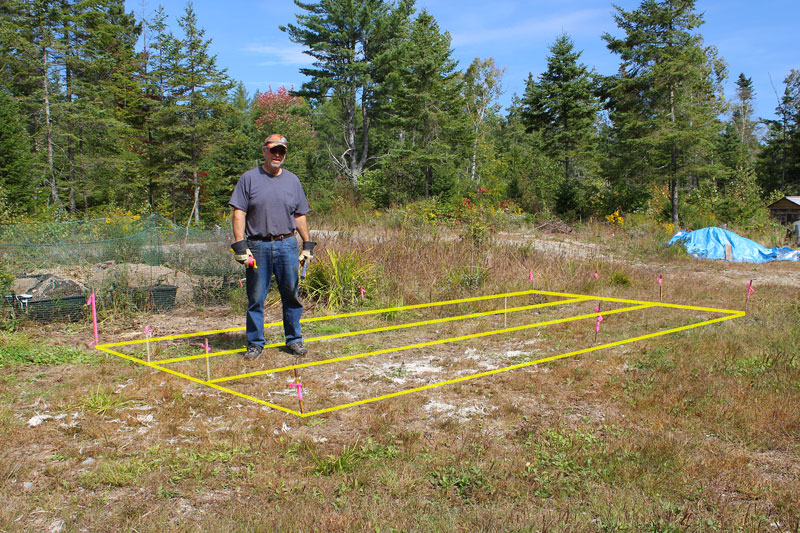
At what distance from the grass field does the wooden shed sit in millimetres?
16859

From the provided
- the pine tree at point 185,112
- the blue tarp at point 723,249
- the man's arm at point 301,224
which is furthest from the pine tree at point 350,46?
the man's arm at point 301,224

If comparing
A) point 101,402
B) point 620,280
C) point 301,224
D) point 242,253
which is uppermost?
point 301,224

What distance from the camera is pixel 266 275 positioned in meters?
4.56

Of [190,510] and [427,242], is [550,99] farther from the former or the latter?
[190,510]

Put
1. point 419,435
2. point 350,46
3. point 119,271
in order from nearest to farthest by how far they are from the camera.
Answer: point 419,435 < point 119,271 < point 350,46

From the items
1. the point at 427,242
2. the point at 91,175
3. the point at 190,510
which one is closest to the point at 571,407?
the point at 190,510

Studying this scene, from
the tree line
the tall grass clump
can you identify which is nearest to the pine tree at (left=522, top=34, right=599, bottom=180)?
the tree line

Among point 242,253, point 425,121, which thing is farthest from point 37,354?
point 425,121

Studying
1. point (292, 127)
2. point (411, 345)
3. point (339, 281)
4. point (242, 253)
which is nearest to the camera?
point (242, 253)

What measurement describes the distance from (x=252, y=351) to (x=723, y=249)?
11430 mm

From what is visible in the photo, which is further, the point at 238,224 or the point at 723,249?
the point at 723,249

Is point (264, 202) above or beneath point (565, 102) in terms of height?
beneath

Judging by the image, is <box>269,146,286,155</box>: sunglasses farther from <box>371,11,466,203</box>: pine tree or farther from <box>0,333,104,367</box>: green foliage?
<box>371,11,466,203</box>: pine tree

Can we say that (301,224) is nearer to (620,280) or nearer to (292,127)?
(620,280)
